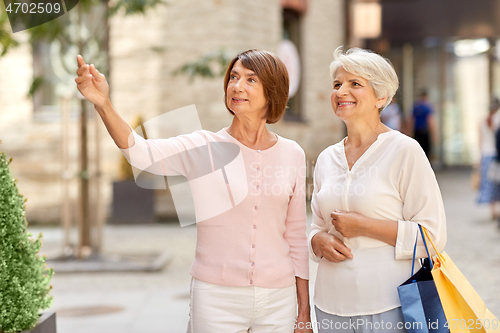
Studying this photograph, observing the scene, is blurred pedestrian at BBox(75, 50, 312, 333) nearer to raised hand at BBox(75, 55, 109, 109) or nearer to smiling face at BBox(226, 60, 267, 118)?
smiling face at BBox(226, 60, 267, 118)

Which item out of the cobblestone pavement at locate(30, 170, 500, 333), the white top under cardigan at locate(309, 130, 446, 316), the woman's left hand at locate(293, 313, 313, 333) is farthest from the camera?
the cobblestone pavement at locate(30, 170, 500, 333)

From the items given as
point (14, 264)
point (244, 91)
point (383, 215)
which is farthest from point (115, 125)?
point (14, 264)

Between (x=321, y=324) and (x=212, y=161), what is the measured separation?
2.52ft

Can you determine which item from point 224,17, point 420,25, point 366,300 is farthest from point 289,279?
point 420,25

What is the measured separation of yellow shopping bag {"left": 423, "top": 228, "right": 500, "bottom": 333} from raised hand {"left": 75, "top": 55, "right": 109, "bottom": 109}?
1.29 m

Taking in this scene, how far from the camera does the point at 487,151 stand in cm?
984

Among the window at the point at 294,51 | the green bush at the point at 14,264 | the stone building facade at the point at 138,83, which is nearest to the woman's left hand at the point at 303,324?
the green bush at the point at 14,264

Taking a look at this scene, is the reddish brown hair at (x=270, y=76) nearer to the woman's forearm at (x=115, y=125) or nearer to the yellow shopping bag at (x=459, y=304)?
the woman's forearm at (x=115, y=125)

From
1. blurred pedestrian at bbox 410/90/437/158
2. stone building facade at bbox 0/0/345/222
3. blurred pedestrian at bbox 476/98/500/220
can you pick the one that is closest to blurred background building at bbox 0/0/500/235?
stone building facade at bbox 0/0/345/222

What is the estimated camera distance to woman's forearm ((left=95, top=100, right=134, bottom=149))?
2.01m

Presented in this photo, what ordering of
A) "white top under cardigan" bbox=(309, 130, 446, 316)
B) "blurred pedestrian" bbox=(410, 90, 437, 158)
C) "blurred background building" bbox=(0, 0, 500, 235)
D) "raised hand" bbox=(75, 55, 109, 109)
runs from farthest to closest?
"blurred pedestrian" bbox=(410, 90, 437, 158) → "blurred background building" bbox=(0, 0, 500, 235) → "white top under cardigan" bbox=(309, 130, 446, 316) → "raised hand" bbox=(75, 55, 109, 109)

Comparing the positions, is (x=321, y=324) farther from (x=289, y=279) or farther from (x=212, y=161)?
(x=212, y=161)

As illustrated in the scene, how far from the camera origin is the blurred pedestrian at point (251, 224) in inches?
87.2

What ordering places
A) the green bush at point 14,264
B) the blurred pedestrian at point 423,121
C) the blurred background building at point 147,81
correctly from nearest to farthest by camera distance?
the green bush at point 14,264, the blurred background building at point 147,81, the blurred pedestrian at point 423,121
